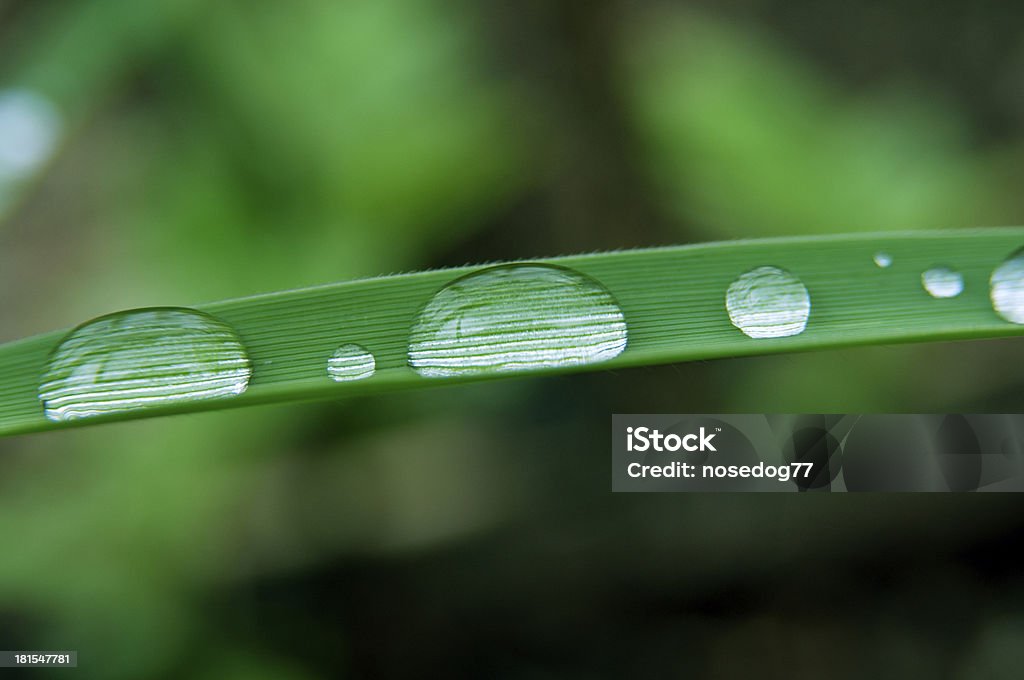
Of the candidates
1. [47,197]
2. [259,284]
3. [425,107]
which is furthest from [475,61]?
[47,197]

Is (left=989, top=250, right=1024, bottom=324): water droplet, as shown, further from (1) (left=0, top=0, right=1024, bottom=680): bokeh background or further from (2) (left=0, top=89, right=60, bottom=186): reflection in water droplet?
(2) (left=0, top=89, right=60, bottom=186): reflection in water droplet

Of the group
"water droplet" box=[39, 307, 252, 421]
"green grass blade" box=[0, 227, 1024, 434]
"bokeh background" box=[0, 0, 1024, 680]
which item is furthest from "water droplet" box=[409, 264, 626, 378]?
"bokeh background" box=[0, 0, 1024, 680]

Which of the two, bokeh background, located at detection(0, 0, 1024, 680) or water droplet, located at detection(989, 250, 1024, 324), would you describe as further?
bokeh background, located at detection(0, 0, 1024, 680)

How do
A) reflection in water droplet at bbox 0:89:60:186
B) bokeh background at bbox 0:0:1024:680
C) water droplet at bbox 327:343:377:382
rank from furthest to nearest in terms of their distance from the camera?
reflection in water droplet at bbox 0:89:60:186
bokeh background at bbox 0:0:1024:680
water droplet at bbox 327:343:377:382

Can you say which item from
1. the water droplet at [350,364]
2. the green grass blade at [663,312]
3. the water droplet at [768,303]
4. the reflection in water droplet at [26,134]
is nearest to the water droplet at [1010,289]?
the green grass blade at [663,312]

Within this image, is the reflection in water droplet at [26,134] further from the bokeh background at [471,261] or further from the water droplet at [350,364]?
the water droplet at [350,364]

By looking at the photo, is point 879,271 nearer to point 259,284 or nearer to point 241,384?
point 241,384
